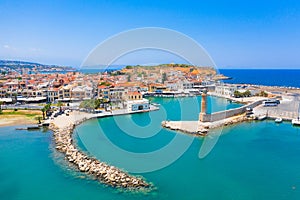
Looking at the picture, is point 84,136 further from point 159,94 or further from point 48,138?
point 159,94

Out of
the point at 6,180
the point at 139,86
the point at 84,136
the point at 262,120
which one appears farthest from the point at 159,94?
the point at 6,180

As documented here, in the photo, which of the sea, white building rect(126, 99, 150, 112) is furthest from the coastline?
the sea

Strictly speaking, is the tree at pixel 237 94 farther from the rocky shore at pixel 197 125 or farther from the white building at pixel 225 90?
the rocky shore at pixel 197 125

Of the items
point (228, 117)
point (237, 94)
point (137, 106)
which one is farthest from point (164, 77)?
point (228, 117)

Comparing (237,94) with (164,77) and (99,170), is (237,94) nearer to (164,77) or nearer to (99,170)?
(164,77)

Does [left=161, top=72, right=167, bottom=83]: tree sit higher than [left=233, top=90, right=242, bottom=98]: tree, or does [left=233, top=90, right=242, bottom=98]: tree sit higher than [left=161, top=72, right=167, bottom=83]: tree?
[left=161, top=72, right=167, bottom=83]: tree

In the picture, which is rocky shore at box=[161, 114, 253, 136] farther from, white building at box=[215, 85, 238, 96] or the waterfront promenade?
white building at box=[215, 85, 238, 96]

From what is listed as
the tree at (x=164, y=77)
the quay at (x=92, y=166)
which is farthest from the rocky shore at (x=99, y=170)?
the tree at (x=164, y=77)
